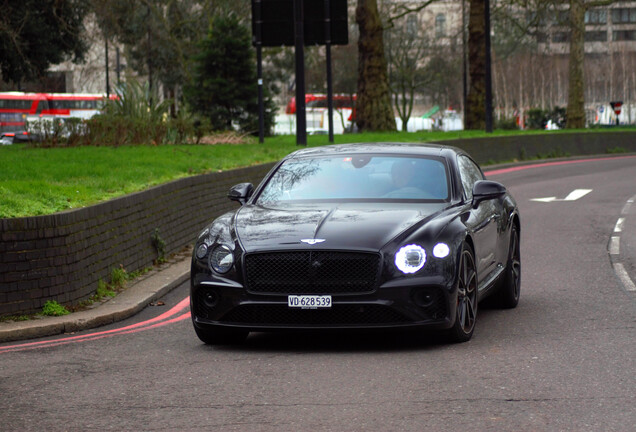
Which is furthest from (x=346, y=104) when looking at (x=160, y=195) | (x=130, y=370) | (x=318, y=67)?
(x=130, y=370)

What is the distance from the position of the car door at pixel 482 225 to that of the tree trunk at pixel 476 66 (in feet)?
123

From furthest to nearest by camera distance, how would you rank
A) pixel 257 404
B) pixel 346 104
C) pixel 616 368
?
pixel 346 104 < pixel 616 368 < pixel 257 404

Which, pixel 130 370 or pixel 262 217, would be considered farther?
pixel 262 217

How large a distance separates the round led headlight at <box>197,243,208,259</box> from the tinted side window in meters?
2.33

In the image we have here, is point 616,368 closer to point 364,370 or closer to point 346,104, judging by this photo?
point 364,370

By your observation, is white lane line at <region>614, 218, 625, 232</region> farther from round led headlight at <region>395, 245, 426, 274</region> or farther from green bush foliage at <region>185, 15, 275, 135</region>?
green bush foliage at <region>185, 15, 275, 135</region>

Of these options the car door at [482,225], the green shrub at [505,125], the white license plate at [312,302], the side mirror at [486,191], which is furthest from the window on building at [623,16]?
the white license plate at [312,302]

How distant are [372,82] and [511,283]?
113 ft

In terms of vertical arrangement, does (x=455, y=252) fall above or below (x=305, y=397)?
above

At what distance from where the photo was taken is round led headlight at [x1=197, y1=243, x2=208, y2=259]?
29.1ft

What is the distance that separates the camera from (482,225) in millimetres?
9883

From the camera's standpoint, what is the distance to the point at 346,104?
3782 inches

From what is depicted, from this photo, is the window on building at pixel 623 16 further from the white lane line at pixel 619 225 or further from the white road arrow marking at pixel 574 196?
the white lane line at pixel 619 225

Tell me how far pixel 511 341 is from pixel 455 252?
906mm
